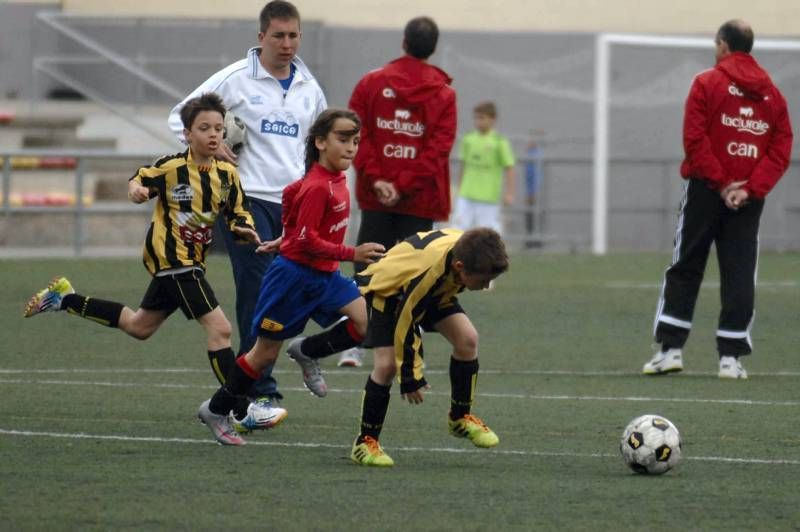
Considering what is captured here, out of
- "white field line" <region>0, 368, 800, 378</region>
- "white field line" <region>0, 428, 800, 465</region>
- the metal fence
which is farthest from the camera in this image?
the metal fence

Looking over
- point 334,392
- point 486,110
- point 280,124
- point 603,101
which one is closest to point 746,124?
point 334,392

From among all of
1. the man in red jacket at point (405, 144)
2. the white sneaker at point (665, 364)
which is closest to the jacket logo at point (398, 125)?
the man in red jacket at point (405, 144)

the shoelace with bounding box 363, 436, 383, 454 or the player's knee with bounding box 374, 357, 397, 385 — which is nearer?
the shoelace with bounding box 363, 436, 383, 454

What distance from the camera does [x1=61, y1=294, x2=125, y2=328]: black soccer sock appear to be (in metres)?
9.29

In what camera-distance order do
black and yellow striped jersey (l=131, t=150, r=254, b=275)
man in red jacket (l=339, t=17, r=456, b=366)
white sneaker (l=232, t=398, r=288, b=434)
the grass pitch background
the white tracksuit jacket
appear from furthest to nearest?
man in red jacket (l=339, t=17, r=456, b=366)
the white tracksuit jacket
white sneaker (l=232, t=398, r=288, b=434)
black and yellow striped jersey (l=131, t=150, r=254, b=275)
the grass pitch background

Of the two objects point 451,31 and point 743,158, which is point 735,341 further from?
point 451,31

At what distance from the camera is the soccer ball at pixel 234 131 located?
915 cm

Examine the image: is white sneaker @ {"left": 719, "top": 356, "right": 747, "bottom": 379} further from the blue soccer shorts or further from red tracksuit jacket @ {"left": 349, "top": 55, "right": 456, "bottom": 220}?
the blue soccer shorts

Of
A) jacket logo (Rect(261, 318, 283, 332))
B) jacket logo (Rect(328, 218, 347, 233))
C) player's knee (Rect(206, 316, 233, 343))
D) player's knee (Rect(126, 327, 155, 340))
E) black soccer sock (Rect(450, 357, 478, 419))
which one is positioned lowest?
black soccer sock (Rect(450, 357, 478, 419))

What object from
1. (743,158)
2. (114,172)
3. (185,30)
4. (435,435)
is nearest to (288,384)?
(435,435)

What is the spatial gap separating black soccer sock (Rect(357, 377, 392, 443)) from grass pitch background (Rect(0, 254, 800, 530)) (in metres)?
0.19

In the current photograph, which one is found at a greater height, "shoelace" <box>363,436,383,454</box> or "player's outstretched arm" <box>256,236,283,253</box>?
"player's outstretched arm" <box>256,236,283,253</box>

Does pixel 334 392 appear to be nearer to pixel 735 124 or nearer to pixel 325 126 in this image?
pixel 325 126

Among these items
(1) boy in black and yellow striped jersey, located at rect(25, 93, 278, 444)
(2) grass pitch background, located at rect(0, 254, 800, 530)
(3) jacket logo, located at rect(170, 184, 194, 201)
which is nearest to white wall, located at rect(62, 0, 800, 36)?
(2) grass pitch background, located at rect(0, 254, 800, 530)
